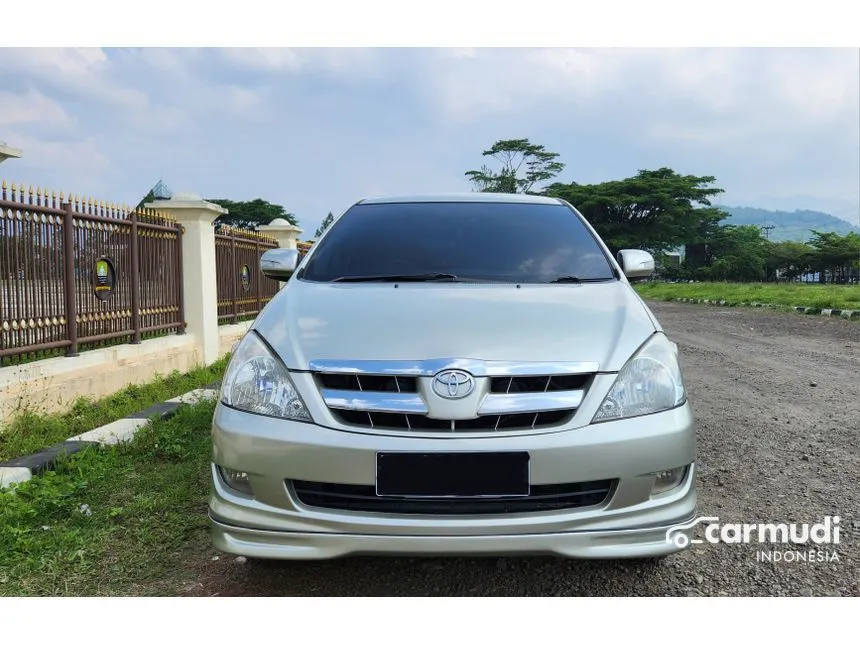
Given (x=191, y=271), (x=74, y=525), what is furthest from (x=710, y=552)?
(x=191, y=271)

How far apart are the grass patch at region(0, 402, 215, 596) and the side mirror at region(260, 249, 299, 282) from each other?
47.1 inches

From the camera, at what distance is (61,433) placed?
15.0 ft

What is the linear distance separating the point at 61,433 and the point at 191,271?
335 cm

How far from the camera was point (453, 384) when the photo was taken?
1.96 metres

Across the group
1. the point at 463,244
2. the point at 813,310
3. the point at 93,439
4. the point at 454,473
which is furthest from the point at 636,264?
the point at 813,310

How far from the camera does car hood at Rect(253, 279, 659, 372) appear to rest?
206 centimetres

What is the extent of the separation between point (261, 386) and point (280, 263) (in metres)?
1.22

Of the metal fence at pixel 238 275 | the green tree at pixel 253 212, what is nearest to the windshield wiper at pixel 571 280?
the metal fence at pixel 238 275

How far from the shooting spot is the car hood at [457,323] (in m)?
2.06

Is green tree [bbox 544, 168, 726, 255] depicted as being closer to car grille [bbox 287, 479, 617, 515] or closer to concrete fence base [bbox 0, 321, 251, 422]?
concrete fence base [bbox 0, 321, 251, 422]

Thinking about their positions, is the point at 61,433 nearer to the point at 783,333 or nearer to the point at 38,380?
the point at 38,380

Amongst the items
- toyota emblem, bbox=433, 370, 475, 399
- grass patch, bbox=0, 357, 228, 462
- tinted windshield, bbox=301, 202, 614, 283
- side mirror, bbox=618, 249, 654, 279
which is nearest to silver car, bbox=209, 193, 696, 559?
toyota emblem, bbox=433, 370, 475, 399

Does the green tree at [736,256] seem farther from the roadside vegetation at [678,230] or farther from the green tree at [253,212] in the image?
the green tree at [253,212]

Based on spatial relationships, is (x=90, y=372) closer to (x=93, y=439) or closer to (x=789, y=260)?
(x=93, y=439)
